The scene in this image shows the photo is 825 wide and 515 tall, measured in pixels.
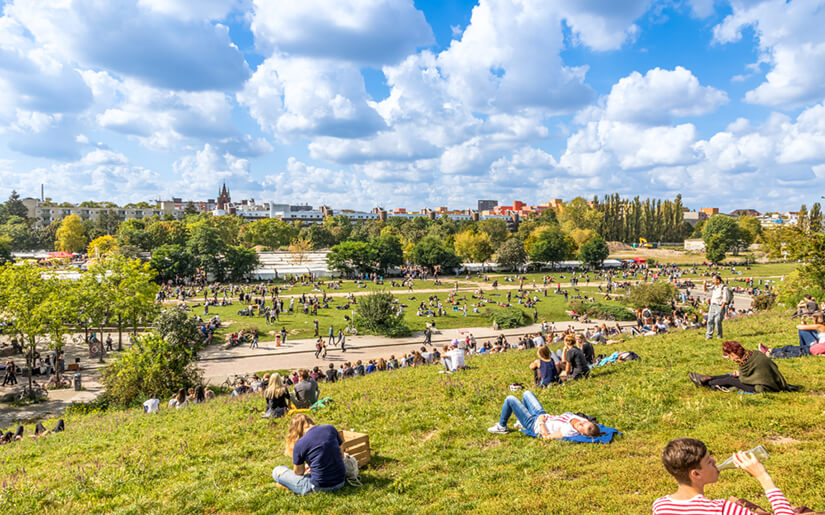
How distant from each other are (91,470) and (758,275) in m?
78.5

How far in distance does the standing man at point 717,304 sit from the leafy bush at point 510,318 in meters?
21.9

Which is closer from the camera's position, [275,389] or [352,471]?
[352,471]

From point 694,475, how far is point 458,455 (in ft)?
12.4

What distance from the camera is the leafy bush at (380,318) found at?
31.2m

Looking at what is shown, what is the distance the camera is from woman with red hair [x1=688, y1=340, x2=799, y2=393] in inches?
277

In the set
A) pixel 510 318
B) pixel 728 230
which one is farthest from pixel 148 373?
pixel 728 230

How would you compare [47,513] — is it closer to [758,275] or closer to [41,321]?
[41,321]

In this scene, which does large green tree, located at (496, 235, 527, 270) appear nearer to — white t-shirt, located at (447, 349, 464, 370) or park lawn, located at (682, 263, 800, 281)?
park lawn, located at (682, 263, 800, 281)

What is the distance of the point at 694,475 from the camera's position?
9.89ft

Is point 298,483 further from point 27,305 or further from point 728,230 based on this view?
point 728,230

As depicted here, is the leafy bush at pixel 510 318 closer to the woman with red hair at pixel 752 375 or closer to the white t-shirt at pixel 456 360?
the white t-shirt at pixel 456 360

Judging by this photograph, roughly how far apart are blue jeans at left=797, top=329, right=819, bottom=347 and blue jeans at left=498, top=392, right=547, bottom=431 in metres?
7.13

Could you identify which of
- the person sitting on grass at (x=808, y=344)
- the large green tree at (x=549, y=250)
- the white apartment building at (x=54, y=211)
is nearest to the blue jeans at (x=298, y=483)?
the person sitting on grass at (x=808, y=344)

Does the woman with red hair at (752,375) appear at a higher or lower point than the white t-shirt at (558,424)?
higher
